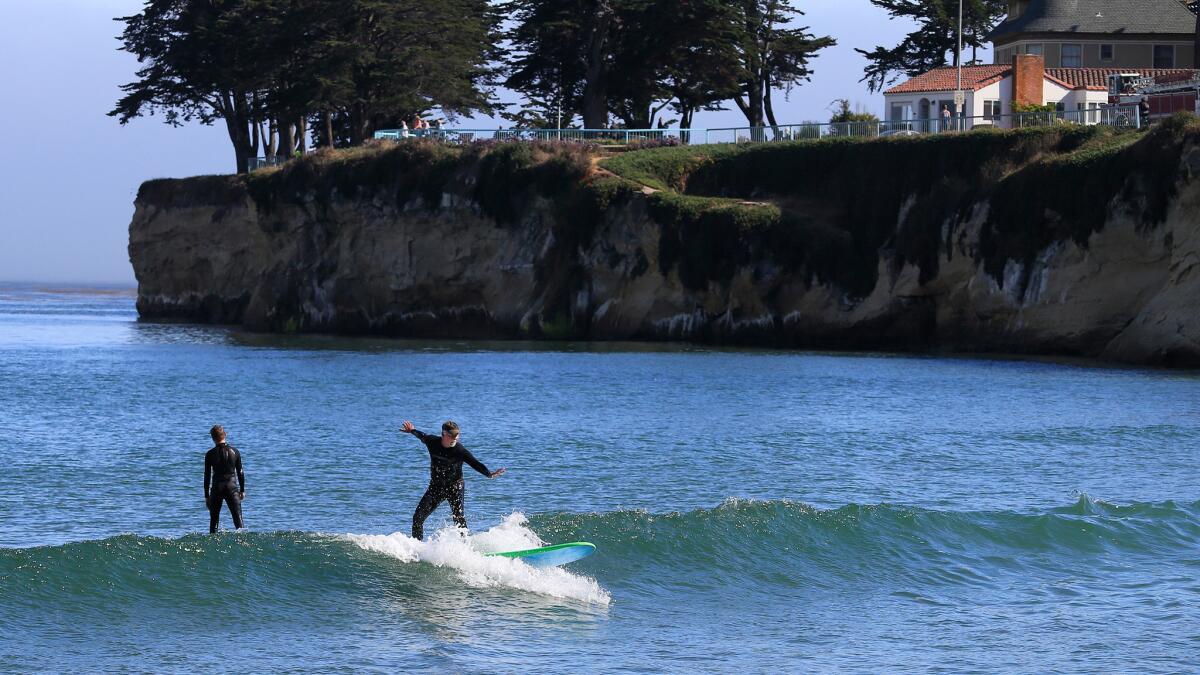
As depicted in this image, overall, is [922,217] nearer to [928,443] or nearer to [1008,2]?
[928,443]

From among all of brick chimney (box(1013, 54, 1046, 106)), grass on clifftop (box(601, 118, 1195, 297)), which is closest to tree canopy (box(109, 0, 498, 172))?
grass on clifftop (box(601, 118, 1195, 297))

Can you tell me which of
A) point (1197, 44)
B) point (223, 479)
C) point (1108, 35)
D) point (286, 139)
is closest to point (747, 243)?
point (1197, 44)

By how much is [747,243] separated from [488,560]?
47115 millimetres

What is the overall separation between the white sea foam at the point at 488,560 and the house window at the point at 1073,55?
239 ft

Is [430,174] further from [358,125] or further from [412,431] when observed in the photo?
[412,431]

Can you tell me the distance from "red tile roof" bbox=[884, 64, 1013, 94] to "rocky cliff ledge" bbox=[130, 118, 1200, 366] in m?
12.8

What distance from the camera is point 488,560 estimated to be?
63.3 ft

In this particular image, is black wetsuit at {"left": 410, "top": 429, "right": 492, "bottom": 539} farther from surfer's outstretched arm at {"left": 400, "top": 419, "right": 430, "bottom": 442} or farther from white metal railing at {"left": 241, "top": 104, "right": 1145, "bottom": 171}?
white metal railing at {"left": 241, "top": 104, "right": 1145, "bottom": 171}

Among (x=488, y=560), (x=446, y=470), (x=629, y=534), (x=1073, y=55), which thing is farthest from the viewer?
(x=1073, y=55)

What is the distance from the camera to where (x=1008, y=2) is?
91.8 meters

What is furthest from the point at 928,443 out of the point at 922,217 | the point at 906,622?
the point at 922,217

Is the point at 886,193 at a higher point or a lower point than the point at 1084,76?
lower

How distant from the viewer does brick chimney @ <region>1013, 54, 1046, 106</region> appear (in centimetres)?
7469

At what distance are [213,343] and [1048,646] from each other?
5706 cm
